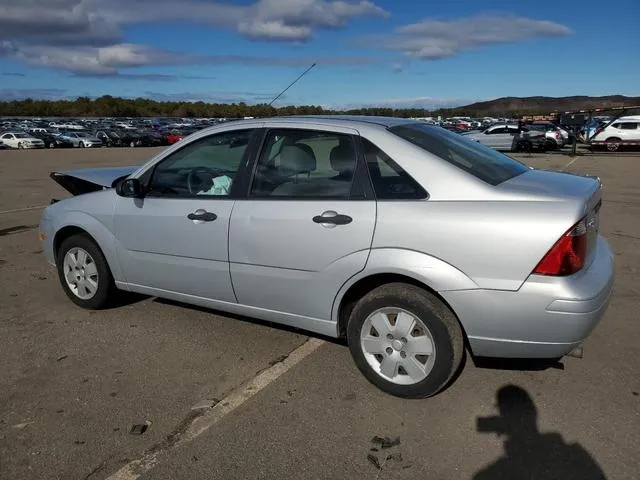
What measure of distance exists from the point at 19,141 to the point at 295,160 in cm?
4668

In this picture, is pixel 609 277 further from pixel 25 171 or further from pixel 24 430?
pixel 25 171

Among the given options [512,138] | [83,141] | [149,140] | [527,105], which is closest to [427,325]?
[512,138]

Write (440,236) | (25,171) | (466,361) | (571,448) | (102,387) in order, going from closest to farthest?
(571,448) → (440,236) → (102,387) → (466,361) → (25,171)

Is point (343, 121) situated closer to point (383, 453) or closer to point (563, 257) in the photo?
point (563, 257)

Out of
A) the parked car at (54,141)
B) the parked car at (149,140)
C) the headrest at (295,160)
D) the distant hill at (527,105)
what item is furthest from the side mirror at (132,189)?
the distant hill at (527,105)

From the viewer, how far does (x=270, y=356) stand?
4.01 metres

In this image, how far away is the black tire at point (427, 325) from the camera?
315 centimetres

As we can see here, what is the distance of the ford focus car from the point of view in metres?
2.96

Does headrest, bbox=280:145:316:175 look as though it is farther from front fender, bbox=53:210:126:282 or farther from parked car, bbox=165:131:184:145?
parked car, bbox=165:131:184:145

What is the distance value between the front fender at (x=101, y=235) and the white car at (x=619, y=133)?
3339 centimetres

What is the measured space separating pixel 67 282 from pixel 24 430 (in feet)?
6.84

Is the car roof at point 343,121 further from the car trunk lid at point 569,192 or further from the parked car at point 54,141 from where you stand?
the parked car at point 54,141

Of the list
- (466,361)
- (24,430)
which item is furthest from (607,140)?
(24,430)

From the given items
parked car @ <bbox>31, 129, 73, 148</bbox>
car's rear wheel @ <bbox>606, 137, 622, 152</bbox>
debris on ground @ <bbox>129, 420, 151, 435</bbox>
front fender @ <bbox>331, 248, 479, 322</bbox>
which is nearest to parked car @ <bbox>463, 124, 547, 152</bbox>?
car's rear wheel @ <bbox>606, 137, 622, 152</bbox>
